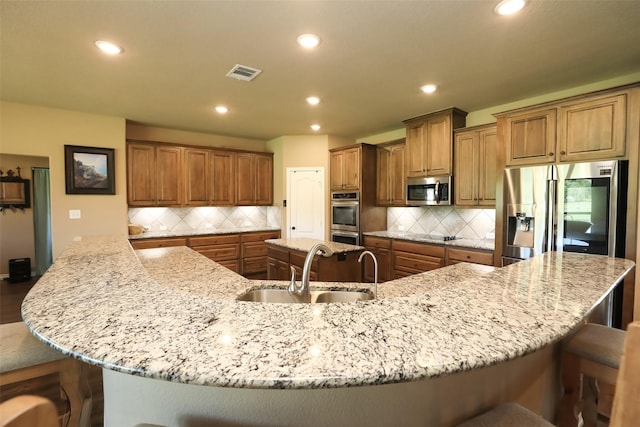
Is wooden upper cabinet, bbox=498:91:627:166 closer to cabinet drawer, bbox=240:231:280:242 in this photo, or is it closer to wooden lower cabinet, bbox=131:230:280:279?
cabinet drawer, bbox=240:231:280:242

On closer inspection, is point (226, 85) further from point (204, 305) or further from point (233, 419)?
point (233, 419)

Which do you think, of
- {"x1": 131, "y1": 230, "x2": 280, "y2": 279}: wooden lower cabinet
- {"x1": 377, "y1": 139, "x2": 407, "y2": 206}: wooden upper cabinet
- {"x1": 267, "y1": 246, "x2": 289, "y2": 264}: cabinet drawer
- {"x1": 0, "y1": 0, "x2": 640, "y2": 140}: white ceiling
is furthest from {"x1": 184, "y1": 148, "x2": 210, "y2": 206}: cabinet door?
{"x1": 377, "y1": 139, "x2": 407, "y2": 206}: wooden upper cabinet

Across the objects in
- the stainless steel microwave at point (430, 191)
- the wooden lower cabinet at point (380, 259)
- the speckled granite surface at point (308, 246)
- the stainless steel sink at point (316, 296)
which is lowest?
the wooden lower cabinet at point (380, 259)

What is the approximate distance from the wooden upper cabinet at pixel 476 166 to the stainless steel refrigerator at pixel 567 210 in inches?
21.7

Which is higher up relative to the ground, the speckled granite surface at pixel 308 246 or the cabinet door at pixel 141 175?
the cabinet door at pixel 141 175

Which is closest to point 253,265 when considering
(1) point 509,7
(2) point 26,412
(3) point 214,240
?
(3) point 214,240

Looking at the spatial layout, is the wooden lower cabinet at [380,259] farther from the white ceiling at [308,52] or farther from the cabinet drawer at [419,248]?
the white ceiling at [308,52]

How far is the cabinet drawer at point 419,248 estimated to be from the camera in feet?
12.2

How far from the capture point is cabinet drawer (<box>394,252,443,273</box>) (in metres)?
3.75

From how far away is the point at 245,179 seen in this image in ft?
18.1

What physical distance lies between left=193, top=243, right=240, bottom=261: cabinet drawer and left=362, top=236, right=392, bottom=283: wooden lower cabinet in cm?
224

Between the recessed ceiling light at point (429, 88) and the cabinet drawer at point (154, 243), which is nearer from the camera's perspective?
the recessed ceiling light at point (429, 88)

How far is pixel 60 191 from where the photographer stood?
12.8 ft

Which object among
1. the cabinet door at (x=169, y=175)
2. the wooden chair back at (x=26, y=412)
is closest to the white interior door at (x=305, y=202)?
the cabinet door at (x=169, y=175)
